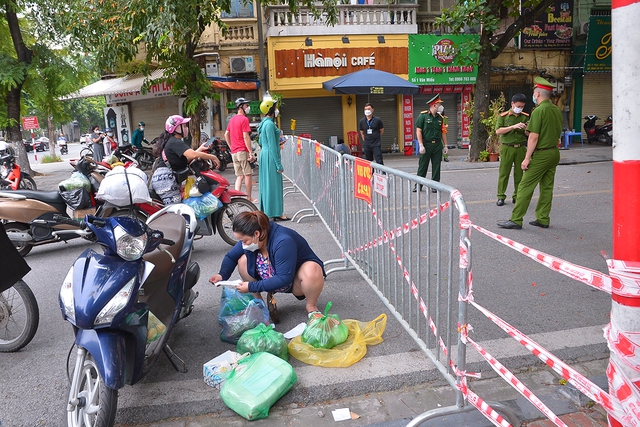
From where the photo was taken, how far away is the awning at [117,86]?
1978 centimetres

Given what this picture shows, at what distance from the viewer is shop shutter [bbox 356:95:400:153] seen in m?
21.1

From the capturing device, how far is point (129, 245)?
9.59 ft

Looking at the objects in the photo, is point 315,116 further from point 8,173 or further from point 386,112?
point 8,173

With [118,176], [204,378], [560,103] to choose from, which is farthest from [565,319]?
[560,103]

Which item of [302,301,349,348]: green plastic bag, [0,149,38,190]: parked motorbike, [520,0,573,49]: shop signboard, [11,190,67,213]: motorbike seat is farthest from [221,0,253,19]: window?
[302,301,349,348]: green plastic bag

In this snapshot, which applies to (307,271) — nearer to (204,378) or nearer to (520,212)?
(204,378)

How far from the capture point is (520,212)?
275 inches

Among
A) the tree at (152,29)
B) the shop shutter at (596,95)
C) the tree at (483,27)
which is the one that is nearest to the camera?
the tree at (152,29)

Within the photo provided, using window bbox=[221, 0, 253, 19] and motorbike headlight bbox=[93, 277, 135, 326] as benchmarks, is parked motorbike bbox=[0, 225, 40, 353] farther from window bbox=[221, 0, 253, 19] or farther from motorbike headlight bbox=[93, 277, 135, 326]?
window bbox=[221, 0, 253, 19]

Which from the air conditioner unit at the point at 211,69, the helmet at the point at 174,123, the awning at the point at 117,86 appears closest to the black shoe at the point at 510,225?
the helmet at the point at 174,123

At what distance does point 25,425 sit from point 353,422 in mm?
1939

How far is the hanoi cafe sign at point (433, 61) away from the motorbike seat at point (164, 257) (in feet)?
56.7

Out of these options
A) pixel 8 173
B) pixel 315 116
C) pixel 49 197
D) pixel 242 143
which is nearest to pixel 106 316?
pixel 49 197

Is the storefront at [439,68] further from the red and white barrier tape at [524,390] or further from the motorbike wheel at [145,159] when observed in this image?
the red and white barrier tape at [524,390]
